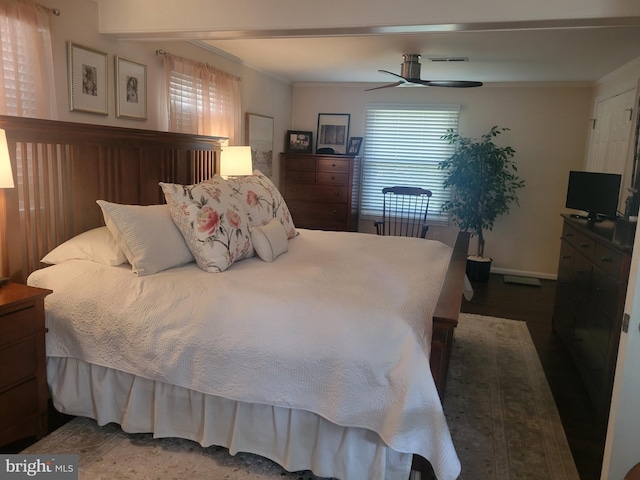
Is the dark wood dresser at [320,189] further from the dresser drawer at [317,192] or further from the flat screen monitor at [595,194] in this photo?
the flat screen monitor at [595,194]

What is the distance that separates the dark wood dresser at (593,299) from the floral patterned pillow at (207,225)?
6.42 feet

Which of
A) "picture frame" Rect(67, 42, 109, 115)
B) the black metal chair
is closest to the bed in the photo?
"picture frame" Rect(67, 42, 109, 115)

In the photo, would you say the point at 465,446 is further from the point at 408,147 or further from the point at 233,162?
the point at 408,147

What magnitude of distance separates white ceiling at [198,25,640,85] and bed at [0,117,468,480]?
1465mm

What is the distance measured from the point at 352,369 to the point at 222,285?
2.48ft

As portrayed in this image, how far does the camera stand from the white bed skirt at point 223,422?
185 centimetres

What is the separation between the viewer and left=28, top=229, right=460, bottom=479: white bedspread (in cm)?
173

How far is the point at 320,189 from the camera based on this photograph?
227 inches

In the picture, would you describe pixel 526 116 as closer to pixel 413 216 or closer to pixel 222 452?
pixel 413 216

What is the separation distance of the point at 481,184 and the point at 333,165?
1723 millimetres

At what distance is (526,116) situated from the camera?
5.61 meters

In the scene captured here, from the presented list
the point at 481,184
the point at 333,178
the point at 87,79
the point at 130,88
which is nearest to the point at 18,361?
the point at 87,79

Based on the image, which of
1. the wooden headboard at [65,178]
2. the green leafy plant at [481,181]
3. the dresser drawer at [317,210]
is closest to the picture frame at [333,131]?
the dresser drawer at [317,210]

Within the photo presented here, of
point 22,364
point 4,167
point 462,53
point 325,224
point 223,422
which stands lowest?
point 223,422
